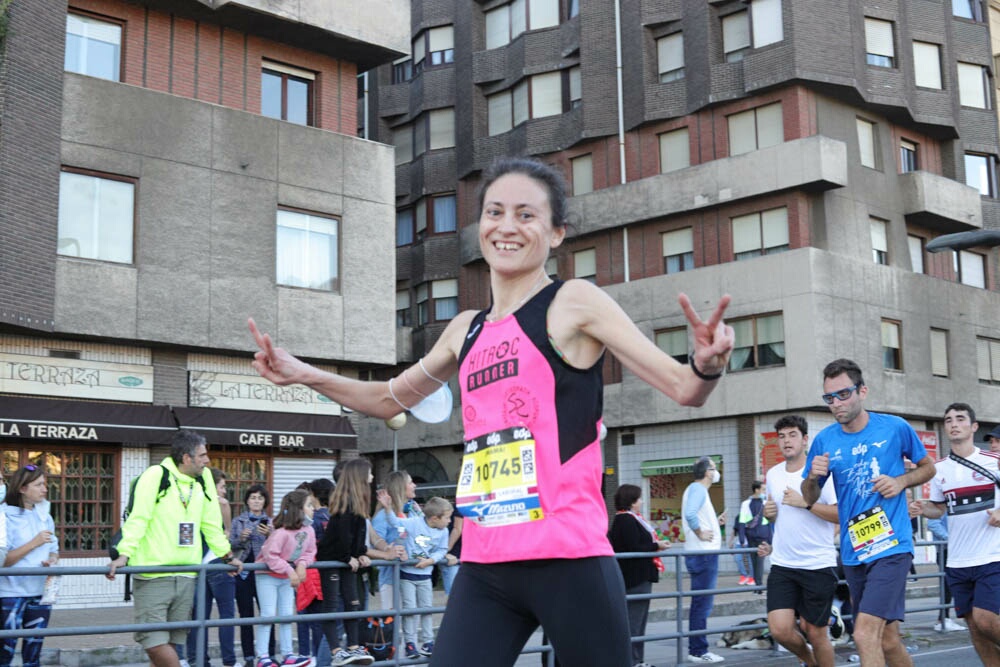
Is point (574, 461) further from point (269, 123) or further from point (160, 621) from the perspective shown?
point (269, 123)

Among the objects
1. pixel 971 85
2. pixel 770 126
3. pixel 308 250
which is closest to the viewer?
pixel 308 250

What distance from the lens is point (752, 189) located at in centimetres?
3438

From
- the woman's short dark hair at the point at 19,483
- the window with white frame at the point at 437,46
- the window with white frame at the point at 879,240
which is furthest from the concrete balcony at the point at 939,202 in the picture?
the woman's short dark hair at the point at 19,483

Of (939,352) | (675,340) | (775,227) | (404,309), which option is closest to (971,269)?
(939,352)

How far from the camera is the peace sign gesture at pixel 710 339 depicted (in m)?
3.18

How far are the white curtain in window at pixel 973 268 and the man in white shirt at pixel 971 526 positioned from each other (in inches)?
1214

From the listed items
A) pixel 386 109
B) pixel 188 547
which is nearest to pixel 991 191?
pixel 386 109

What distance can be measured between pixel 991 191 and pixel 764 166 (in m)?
10.3

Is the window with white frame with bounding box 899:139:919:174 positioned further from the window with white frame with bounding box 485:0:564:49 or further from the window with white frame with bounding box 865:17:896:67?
the window with white frame with bounding box 485:0:564:49

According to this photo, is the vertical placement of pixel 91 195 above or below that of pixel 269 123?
below

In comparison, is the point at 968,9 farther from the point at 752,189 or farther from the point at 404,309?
the point at 404,309

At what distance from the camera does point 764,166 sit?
34.2 meters

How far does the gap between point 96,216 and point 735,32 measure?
20435mm

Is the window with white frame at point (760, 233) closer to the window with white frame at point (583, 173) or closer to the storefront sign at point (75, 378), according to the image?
the window with white frame at point (583, 173)
